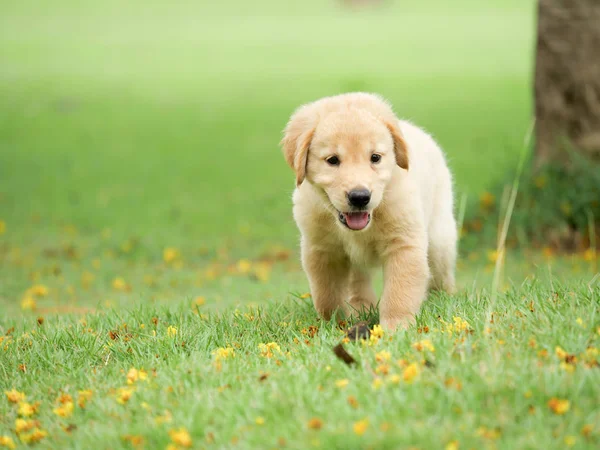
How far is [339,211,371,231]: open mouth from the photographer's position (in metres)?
4.12

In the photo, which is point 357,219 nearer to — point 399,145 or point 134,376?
point 399,145

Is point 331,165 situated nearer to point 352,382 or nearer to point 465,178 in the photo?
point 352,382

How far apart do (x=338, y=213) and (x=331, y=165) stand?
0.26 metres

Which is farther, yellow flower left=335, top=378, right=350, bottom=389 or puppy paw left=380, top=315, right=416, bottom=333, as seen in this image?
puppy paw left=380, top=315, right=416, bottom=333

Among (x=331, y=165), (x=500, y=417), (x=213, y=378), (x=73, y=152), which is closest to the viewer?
(x=500, y=417)

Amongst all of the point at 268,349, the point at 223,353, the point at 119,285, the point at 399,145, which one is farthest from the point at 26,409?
the point at 119,285

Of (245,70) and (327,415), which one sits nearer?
(327,415)

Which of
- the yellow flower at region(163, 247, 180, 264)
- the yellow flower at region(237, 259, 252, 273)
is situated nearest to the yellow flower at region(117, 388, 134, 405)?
the yellow flower at region(237, 259, 252, 273)

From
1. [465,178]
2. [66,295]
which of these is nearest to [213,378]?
[66,295]

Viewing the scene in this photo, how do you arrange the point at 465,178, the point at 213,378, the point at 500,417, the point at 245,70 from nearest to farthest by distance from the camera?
the point at 500,417, the point at 213,378, the point at 465,178, the point at 245,70

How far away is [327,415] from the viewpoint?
116 inches

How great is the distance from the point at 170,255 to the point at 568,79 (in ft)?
15.6

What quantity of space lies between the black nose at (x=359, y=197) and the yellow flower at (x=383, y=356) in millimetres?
903

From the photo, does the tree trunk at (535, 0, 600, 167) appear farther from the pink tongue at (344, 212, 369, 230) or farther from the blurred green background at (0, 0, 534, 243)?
the pink tongue at (344, 212, 369, 230)
